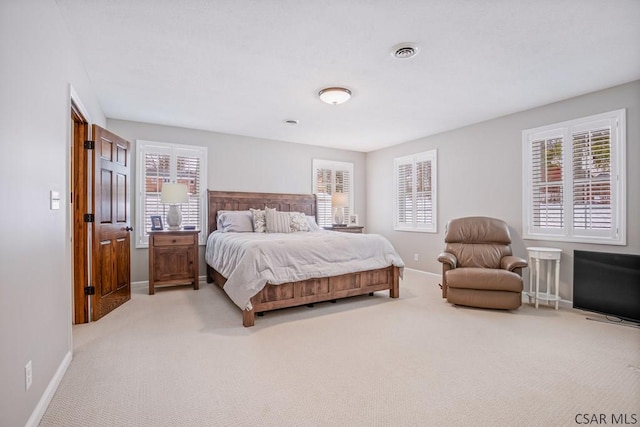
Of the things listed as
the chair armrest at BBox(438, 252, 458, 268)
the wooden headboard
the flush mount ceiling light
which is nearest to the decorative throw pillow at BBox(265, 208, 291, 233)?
the wooden headboard

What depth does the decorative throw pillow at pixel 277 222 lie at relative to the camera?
16.9ft

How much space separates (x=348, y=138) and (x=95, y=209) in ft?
13.9

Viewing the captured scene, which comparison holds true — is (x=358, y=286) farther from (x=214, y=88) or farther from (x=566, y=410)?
(x=214, y=88)

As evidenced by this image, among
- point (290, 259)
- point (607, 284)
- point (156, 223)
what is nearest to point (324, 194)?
point (156, 223)

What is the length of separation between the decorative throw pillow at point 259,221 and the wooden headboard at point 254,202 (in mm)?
528

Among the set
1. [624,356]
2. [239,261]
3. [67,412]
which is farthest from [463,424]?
[239,261]

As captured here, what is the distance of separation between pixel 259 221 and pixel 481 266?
133 inches

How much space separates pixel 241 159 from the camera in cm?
588

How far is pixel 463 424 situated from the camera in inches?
68.1

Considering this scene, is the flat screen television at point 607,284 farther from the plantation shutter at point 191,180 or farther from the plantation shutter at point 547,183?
the plantation shutter at point 191,180

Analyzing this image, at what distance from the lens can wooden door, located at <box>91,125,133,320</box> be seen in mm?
3469

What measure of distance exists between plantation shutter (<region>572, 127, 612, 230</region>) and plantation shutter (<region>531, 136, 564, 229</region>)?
0.54 feet

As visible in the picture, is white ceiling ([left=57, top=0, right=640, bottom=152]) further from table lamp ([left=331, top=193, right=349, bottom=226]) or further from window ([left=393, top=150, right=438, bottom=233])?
table lamp ([left=331, top=193, right=349, bottom=226])

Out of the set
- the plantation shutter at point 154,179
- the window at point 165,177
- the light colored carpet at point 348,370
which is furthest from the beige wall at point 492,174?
the plantation shutter at point 154,179
